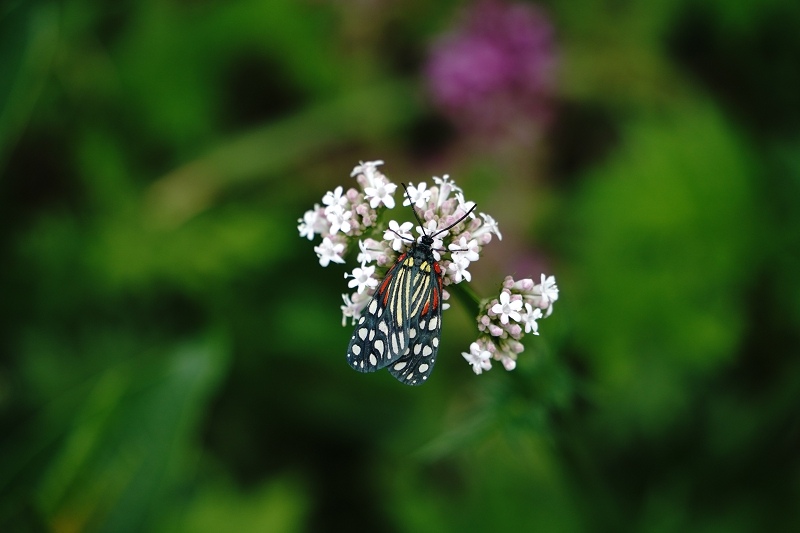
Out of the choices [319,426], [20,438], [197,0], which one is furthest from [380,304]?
[197,0]

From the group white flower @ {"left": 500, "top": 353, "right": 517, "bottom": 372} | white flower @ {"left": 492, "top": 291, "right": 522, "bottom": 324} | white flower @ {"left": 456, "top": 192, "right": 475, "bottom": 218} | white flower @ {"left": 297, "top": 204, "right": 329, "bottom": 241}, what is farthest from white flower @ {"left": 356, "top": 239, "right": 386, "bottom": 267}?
white flower @ {"left": 500, "top": 353, "right": 517, "bottom": 372}

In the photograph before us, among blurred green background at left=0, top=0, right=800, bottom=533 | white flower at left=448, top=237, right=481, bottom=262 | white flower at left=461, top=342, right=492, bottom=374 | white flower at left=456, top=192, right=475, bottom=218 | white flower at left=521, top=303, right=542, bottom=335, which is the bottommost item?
white flower at left=461, top=342, right=492, bottom=374

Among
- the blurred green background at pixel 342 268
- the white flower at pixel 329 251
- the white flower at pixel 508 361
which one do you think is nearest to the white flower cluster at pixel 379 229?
the white flower at pixel 329 251

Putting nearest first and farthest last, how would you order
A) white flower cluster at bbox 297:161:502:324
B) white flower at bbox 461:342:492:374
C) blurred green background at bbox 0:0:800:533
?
white flower at bbox 461:342:492:374 < white flower cluster at bbox 297:161:502:324 < blurred green background at bbox 0:0:800:533

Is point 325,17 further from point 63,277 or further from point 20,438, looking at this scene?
point 20,438

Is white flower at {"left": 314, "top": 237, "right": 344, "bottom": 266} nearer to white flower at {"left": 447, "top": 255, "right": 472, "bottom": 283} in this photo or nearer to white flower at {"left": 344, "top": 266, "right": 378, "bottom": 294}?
white flower at {"left": 344, "top": 266, "right": 378, "bottom": 294}

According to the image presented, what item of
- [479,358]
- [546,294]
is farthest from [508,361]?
[546,294]

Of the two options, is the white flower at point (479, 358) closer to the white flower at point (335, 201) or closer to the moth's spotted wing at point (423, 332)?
the moth's spotted wing at point (423, 332)
